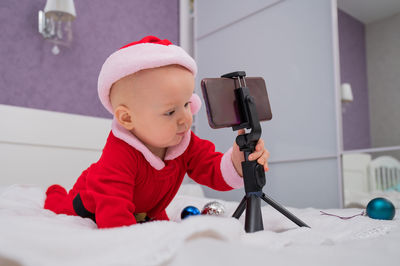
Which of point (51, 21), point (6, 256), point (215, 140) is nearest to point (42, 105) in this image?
point (51, 21)

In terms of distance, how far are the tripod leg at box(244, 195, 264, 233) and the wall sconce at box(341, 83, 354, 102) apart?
1.37 meters

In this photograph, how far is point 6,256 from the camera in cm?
46

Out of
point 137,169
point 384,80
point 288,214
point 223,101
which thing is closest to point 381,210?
point 288,214

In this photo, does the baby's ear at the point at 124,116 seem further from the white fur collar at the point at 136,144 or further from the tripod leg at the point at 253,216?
the tripod leg at the point at 253,216

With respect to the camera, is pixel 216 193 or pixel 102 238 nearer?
pixel 102 238

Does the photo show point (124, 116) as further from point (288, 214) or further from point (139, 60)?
point (288, 214)

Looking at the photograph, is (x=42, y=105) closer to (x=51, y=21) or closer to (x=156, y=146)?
(x=51, y=21)

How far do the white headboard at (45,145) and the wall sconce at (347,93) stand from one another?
1656 millimetres

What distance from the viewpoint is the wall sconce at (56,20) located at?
2.29m

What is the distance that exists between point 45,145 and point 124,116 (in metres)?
1.58

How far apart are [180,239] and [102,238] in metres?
0.12

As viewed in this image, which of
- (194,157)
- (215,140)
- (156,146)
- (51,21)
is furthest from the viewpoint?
(215,140)

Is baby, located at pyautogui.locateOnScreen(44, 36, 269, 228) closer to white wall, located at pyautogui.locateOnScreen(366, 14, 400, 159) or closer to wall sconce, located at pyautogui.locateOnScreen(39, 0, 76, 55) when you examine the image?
white wall, located at pyautogui.locateOnScreen(366, 14, 400, 159)

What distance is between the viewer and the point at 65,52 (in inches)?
97.5
